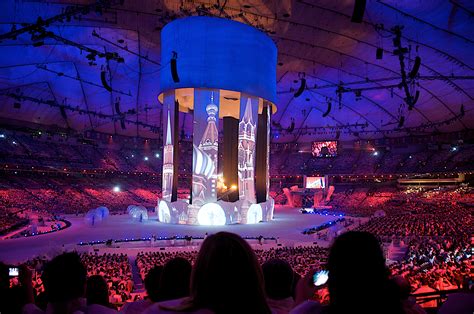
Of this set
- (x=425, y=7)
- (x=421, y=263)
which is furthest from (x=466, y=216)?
(x=421, y=263)

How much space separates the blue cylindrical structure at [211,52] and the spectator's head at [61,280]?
32774 millimetres

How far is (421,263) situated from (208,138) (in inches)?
892

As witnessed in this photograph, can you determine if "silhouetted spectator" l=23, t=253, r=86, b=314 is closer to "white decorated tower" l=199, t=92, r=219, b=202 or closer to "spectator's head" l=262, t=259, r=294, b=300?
"spectator's head" l=262, t=259, r=294, b=300

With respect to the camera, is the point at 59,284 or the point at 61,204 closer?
the point at 59,284

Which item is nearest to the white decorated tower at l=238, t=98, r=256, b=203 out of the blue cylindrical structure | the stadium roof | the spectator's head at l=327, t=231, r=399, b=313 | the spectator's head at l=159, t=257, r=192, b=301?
the blue cylindrical structure

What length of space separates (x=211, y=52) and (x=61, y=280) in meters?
33.8

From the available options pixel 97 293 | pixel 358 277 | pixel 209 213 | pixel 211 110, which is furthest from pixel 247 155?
pixel 358 277

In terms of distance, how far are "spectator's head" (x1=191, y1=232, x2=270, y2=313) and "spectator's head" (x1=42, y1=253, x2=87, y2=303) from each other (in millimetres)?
1228

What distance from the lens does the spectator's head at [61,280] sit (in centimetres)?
283

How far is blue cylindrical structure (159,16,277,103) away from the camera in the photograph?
35.0 metres

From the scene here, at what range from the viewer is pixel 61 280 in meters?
2.85

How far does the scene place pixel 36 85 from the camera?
47.2m

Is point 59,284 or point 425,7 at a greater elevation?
point 425,7

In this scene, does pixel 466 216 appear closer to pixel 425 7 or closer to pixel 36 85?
pixel 425 7
